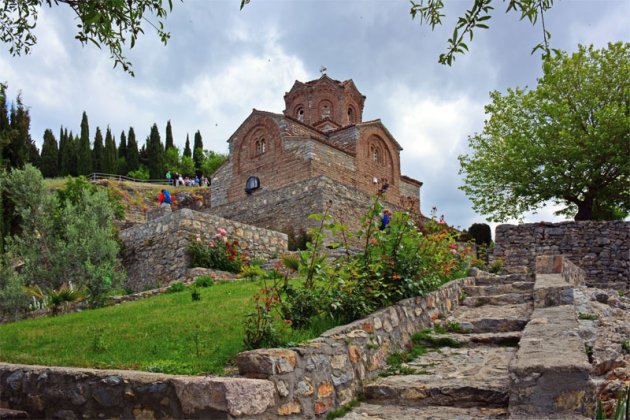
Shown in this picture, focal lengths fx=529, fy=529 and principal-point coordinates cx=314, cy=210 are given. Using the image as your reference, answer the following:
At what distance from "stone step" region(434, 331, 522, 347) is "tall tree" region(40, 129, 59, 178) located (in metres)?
51.5

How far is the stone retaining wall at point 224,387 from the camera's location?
144 inches

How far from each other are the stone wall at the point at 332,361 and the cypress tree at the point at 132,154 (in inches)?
2145

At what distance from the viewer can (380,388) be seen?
5188mm

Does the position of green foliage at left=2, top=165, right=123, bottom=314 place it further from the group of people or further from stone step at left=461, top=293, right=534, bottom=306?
the group of people

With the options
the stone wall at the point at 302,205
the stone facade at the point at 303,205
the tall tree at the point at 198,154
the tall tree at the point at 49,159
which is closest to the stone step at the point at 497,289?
the stone facade at the point at 303,205

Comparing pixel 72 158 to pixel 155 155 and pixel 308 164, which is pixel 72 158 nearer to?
pixel 155 155

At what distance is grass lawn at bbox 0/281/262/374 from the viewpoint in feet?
16.7

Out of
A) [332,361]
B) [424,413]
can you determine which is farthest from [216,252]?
[424,413]

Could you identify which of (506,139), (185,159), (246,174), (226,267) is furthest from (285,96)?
(185,159)

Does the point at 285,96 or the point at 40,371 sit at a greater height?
the point at 285,96

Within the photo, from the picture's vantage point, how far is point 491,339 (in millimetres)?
6645

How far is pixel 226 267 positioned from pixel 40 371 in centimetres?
1096

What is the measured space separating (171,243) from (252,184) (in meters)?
13.2

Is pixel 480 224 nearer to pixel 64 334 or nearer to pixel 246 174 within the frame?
pixel 246 174
